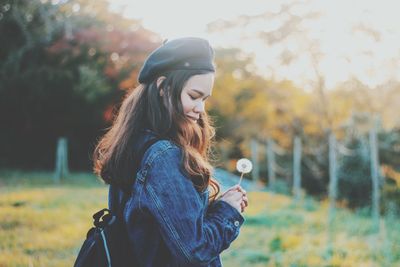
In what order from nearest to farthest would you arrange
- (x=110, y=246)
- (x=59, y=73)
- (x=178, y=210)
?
(x=178, y=210)
(x=110, y=246)
(x=59, y=73)

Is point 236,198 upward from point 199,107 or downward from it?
downward

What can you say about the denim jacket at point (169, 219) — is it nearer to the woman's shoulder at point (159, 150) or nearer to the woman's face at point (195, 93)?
the woman's shoulder at point (159, 150)

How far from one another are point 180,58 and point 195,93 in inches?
4.2

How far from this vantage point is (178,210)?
1.20 m

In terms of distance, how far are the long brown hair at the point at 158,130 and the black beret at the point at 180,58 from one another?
17mm

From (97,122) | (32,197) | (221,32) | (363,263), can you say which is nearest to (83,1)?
(221,32)

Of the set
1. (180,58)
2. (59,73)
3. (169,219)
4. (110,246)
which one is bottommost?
(59,73)

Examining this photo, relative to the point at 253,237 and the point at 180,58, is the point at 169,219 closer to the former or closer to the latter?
the point at 180,58

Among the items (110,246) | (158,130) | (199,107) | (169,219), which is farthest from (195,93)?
(110,246)

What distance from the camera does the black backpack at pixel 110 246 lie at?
1.31 m

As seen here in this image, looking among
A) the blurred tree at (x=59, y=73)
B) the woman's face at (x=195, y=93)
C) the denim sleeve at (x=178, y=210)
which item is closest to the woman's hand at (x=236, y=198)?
the denim sleeve at (x=178, y=210)

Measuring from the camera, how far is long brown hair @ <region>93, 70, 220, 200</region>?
1315 mm

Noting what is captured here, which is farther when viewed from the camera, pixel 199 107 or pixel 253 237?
pixel 253 237

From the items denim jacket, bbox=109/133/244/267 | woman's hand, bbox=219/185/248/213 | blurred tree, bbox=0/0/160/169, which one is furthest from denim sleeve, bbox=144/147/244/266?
blurred tree, bbox=0/0/160/169
